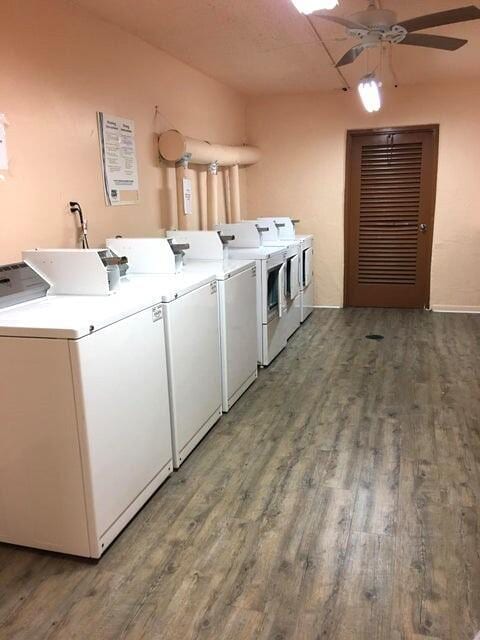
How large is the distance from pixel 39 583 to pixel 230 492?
0.95 metres

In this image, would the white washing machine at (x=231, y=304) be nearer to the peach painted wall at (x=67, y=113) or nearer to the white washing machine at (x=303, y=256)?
the peach painted wall at (x=67, y=113)

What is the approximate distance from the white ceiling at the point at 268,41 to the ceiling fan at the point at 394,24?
12.3 inches

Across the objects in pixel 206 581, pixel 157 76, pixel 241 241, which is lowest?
pixel 206 581

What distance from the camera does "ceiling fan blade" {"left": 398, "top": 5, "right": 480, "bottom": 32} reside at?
2611mm

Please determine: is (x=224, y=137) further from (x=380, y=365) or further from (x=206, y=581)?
(x=206, y=581)

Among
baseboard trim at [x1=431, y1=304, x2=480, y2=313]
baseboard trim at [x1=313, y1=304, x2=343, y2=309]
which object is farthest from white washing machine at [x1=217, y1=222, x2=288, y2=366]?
baseboard trim at [x1=431, y1=304, x2=480, y2=313]

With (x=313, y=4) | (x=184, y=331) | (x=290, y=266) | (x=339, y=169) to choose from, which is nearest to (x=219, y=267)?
(x=184, y=331)

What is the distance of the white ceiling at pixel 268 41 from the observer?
3.29 m

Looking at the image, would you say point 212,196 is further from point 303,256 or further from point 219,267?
point 219,267

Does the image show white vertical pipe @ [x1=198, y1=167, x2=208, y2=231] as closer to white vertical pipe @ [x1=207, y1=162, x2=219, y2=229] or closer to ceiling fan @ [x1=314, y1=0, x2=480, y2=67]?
white vertical pipe @ [x1=207, y1=162, x2=219, y2=229]

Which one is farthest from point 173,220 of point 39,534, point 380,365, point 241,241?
point 39,534

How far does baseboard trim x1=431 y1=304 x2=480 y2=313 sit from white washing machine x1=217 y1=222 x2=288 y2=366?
231 cm

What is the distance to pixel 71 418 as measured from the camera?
2.01 meters

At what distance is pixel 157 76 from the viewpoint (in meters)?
4.14
